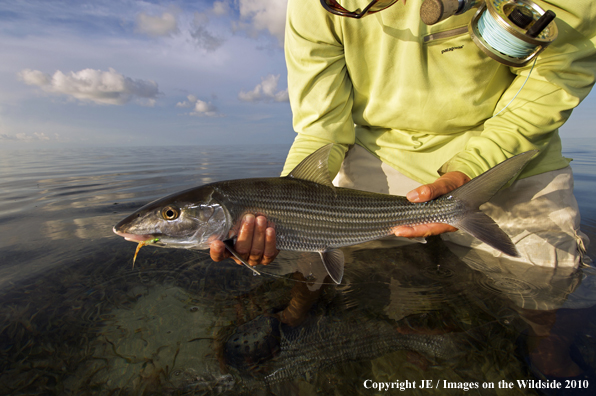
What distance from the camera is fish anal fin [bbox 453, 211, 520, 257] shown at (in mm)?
2484

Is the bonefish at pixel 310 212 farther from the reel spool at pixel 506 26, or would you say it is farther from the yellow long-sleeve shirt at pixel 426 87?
the reel spool at pixel 506 26

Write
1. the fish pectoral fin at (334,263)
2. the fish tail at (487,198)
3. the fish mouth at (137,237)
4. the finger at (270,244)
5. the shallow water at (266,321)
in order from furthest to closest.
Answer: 1. the fish pectoral fin at (334,263)
2. the finger at (270,244)
3. the fish tail at (487,198)
4. the fish mouth at (137,237)
5. the shallow water at (266,321)

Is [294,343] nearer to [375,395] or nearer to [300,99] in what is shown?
[375,395]

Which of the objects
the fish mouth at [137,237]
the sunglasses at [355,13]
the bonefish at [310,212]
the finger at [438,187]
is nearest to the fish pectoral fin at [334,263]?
the bonefish at [310,212]

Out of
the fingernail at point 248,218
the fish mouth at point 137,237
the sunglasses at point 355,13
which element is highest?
the sunglasses at point 355,13

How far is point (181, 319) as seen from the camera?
8.23 feet

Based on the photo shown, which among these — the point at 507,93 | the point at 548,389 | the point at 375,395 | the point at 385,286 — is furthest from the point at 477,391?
the point at 507,93

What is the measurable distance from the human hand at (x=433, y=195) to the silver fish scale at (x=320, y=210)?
0.19ft

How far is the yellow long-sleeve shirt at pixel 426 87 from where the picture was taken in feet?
9.61

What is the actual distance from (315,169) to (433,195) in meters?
1.10

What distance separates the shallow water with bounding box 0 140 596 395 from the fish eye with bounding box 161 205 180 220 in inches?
34.0

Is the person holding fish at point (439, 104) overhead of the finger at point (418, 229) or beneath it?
overhead

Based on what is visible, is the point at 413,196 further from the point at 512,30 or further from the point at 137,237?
the point at 137,237

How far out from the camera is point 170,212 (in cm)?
243
